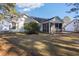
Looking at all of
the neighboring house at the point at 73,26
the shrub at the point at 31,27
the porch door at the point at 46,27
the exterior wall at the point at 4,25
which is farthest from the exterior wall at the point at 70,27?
the exterior wall at the point at 4,25

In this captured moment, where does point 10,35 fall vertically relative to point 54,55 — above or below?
above

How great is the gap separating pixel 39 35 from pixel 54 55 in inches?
10.9

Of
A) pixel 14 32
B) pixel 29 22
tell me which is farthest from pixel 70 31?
pixel 14 32

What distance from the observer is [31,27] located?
2.43 m

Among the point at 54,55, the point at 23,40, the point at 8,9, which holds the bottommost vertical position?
the point at 54,55

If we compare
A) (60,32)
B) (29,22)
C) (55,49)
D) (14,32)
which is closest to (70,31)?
(60,32)

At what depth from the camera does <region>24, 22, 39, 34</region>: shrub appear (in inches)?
95.5

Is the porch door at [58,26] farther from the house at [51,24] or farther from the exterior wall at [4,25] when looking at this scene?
the exterior wall at [4,25]

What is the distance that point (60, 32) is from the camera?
8.04 feet

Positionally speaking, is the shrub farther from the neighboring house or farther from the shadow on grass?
the neighboring house

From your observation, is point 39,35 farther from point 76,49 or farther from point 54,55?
point 76,49

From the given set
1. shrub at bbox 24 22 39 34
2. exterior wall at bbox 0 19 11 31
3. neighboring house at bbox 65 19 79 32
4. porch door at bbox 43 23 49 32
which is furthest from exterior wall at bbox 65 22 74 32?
exterior wall at bbox 0 19 11 31

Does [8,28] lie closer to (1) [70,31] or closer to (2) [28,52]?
(2) [28,52]

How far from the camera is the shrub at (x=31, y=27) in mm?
2426
